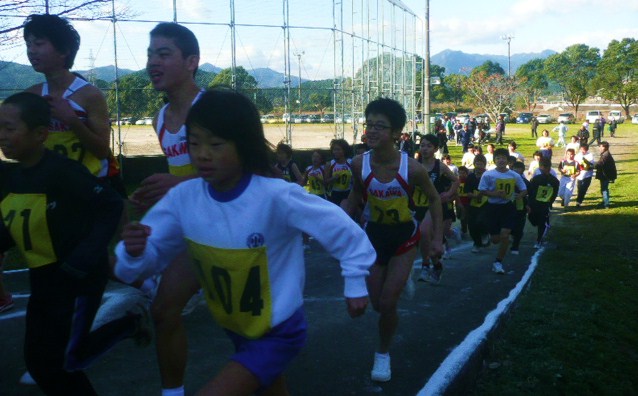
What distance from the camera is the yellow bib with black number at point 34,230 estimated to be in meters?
3.37

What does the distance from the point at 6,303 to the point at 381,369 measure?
12.3 ft

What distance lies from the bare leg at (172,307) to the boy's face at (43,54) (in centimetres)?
164

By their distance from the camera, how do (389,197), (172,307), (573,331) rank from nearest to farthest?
(172,307)
(389,197)
(573,331)

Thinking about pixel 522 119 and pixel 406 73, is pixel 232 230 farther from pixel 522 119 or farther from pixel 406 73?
pixel 522 119

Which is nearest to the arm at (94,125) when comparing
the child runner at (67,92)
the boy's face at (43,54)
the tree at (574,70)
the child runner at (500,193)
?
the child runner at (67,92)

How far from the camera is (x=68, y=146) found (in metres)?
4.26

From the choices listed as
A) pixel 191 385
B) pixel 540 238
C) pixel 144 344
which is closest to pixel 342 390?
pixel 191 385

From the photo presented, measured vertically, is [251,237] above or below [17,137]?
below

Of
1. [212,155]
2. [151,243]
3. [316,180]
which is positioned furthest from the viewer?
[316,180]

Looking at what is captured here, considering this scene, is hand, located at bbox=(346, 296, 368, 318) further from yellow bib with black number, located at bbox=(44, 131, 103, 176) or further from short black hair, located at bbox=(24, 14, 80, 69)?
short black hair, located at bbox=(24, 14, 80, 69)

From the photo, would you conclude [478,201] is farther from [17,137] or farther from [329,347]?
[17,137]

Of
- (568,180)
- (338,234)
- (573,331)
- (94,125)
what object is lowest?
(573,331)

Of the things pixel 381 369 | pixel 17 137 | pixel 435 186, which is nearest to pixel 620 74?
pixel 435 186

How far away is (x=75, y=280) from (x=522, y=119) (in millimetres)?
88670
